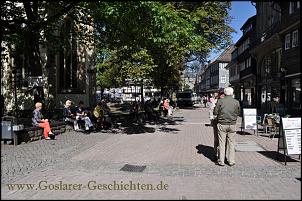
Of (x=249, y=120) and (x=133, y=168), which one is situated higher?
(x=249, y=120)

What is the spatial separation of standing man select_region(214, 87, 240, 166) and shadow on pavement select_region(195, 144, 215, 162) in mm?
810

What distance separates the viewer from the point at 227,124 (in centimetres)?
943

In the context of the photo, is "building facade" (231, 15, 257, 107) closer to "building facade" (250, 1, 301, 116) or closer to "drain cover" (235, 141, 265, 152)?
"building facade" (250, 1, 301, 116)

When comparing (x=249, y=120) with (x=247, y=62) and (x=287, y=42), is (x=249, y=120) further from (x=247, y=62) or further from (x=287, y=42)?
(x=247, y=62)

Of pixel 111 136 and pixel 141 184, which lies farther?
pixel 111 136

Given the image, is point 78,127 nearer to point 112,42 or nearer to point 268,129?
point 112,42

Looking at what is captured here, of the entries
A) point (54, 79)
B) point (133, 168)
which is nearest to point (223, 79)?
point (54, 79)

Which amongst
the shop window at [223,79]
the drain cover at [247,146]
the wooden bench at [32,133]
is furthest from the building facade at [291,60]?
the shop window at [223,79]

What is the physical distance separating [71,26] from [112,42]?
202 inches

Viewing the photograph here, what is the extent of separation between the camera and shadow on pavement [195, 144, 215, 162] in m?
10.9

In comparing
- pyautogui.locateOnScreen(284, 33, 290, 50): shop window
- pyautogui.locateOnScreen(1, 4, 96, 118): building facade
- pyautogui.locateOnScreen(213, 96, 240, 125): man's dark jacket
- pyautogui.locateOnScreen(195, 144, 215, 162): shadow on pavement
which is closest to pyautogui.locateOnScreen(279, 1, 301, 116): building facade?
pyautogui.locateOnScreen(284, 33, 290, 50): shop window

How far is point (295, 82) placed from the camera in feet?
96.4

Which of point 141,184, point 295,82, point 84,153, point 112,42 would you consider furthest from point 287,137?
point 295,82

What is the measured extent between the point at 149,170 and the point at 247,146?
5065mm
